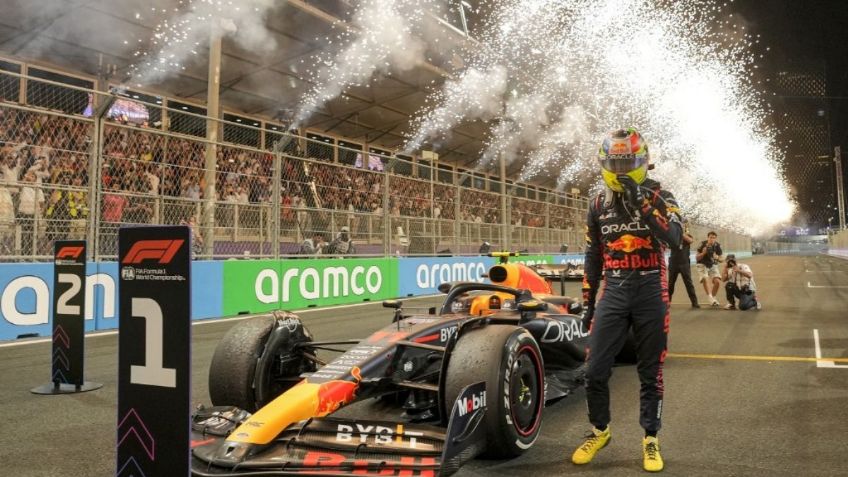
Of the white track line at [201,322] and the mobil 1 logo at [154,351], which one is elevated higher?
the mobil 1 logo at [154,351]

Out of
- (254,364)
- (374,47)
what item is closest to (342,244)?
(254,364)

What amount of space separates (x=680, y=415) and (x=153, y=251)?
3312mm

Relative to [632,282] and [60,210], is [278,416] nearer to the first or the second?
[632,282]

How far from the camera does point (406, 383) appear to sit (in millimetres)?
3309

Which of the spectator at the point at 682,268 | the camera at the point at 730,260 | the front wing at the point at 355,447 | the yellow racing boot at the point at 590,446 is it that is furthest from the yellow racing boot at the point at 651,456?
the camera at the point at 730,260

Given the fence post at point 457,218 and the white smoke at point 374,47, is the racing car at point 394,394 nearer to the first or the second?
the fence post at point 457,218

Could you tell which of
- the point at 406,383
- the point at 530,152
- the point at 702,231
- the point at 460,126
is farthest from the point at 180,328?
the point at 702,231

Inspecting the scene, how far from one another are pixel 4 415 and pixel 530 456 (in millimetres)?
3309

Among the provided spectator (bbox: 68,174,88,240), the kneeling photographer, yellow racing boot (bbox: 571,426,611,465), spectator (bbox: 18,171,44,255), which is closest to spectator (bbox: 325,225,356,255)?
spectator (bbox: 68,174,88,240)

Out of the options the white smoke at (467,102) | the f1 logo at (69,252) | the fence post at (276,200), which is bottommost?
the f1 logo at (69,252)

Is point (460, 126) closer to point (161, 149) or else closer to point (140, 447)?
point (161, 149)

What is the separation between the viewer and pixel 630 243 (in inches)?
129

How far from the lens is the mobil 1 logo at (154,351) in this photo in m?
2.01

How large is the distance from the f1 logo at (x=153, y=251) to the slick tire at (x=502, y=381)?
149 centimetres
